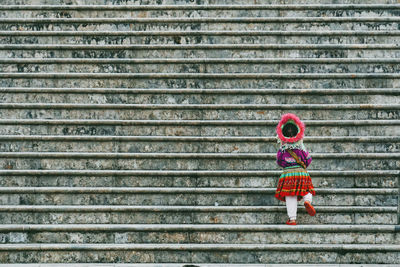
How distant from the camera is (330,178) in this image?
8.87 metres

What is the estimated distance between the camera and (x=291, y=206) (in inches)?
320

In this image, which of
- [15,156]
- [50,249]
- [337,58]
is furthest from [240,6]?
[50,249]

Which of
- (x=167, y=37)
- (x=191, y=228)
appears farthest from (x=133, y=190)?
(x=167, y=37)

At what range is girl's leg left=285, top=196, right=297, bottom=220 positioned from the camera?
26.6ft

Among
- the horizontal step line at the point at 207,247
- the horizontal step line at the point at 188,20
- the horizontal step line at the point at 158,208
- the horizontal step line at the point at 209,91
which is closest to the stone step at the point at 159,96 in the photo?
the horizontal step line at the point at 209,91

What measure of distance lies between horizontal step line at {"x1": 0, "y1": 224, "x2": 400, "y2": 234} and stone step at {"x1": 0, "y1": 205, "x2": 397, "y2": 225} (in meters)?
0.18

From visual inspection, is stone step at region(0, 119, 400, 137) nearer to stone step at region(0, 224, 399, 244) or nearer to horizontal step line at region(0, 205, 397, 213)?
horizontal step line at region(0, 205, 397, 213)

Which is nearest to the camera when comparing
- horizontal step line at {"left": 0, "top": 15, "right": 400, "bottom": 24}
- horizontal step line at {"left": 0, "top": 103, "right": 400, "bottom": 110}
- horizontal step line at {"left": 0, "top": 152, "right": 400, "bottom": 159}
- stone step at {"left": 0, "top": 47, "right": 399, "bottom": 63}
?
horizontal step line at {"left": 0, "top": 152, "right": 400, "bottom": 159}

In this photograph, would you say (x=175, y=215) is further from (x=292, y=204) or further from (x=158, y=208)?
(x=292, y=204)

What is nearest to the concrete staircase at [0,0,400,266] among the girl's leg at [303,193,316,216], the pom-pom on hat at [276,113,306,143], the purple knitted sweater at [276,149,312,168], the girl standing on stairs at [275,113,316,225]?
the girl's leg at [303,193,316,216]

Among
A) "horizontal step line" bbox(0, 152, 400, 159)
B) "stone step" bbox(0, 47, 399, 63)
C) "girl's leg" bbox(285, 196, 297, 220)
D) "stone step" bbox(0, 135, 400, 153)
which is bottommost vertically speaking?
"girl's leg" bbox(285, 196, 297, 220)

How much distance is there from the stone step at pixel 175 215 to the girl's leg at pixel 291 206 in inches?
12.8

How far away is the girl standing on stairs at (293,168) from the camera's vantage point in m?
8.02

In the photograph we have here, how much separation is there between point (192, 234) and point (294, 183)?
1.76 metres
